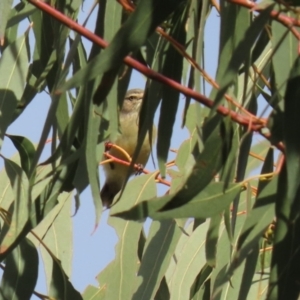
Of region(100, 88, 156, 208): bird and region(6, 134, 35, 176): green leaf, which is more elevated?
region(100, 88, 156, 208): bird

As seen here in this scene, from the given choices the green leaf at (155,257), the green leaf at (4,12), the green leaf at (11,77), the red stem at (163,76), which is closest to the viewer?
the red stem at (163,76)

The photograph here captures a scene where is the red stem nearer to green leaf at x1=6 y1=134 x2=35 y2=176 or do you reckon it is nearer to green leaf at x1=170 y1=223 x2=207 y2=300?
green leaf at x1=6 y1=134 x2=35 y2=176

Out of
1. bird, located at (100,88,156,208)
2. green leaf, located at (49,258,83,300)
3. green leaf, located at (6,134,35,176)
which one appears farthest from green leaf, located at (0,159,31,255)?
bird, located at (100,88,156,208)

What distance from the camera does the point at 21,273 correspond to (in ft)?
6.57

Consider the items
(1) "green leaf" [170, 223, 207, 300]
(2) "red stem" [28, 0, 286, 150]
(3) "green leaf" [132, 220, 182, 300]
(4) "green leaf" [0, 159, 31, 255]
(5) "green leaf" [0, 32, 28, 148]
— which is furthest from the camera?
(1) "green leaf" [170, 223, 207, 300]

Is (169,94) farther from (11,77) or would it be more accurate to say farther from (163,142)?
(11,77)

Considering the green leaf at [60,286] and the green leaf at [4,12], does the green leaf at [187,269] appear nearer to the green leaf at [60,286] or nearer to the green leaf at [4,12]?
the green leaf at [60,286]

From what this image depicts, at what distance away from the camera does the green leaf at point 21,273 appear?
6.48 ft

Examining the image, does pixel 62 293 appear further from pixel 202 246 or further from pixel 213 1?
pixel 213 1

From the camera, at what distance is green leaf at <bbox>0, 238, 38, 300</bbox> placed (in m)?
1.97

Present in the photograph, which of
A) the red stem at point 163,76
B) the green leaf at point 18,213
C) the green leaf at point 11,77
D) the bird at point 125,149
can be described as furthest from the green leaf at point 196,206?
the bird at point 125,149

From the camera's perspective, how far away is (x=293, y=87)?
4.84 feet

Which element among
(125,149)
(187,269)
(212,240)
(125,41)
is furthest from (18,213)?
(125,149)

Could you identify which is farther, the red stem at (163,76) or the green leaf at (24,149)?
the green leaf at (24,149)
